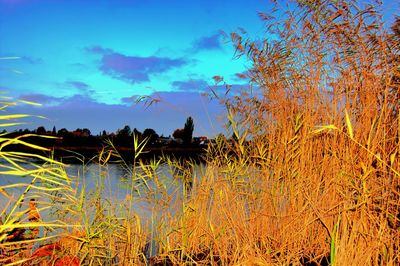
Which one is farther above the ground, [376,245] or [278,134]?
[278,134]

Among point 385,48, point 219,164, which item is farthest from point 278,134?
point 385,48

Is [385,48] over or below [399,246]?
over

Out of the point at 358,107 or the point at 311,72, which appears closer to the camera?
the point at 358,107

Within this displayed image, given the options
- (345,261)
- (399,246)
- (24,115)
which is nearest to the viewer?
(24,115)

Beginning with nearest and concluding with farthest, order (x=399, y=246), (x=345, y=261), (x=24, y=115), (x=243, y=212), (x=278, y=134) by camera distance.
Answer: (x=24, y=115), (x=345, y=261), (x=399, y=246), (x=243, y=212), (x=278, y=134)

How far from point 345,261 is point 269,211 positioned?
120 cm

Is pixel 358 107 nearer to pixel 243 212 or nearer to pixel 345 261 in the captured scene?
pixel 243 212

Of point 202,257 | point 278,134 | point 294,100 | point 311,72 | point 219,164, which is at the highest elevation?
point 311,72

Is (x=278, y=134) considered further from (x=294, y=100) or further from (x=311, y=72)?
(x=311, y=72)

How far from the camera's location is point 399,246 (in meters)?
2.98

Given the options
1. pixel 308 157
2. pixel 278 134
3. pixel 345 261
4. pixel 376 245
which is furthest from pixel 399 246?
pixel 278 134

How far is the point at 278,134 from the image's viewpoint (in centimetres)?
429

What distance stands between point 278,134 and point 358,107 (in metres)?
0.79

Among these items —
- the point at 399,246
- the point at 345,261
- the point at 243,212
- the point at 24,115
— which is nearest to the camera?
the point at 24,115
